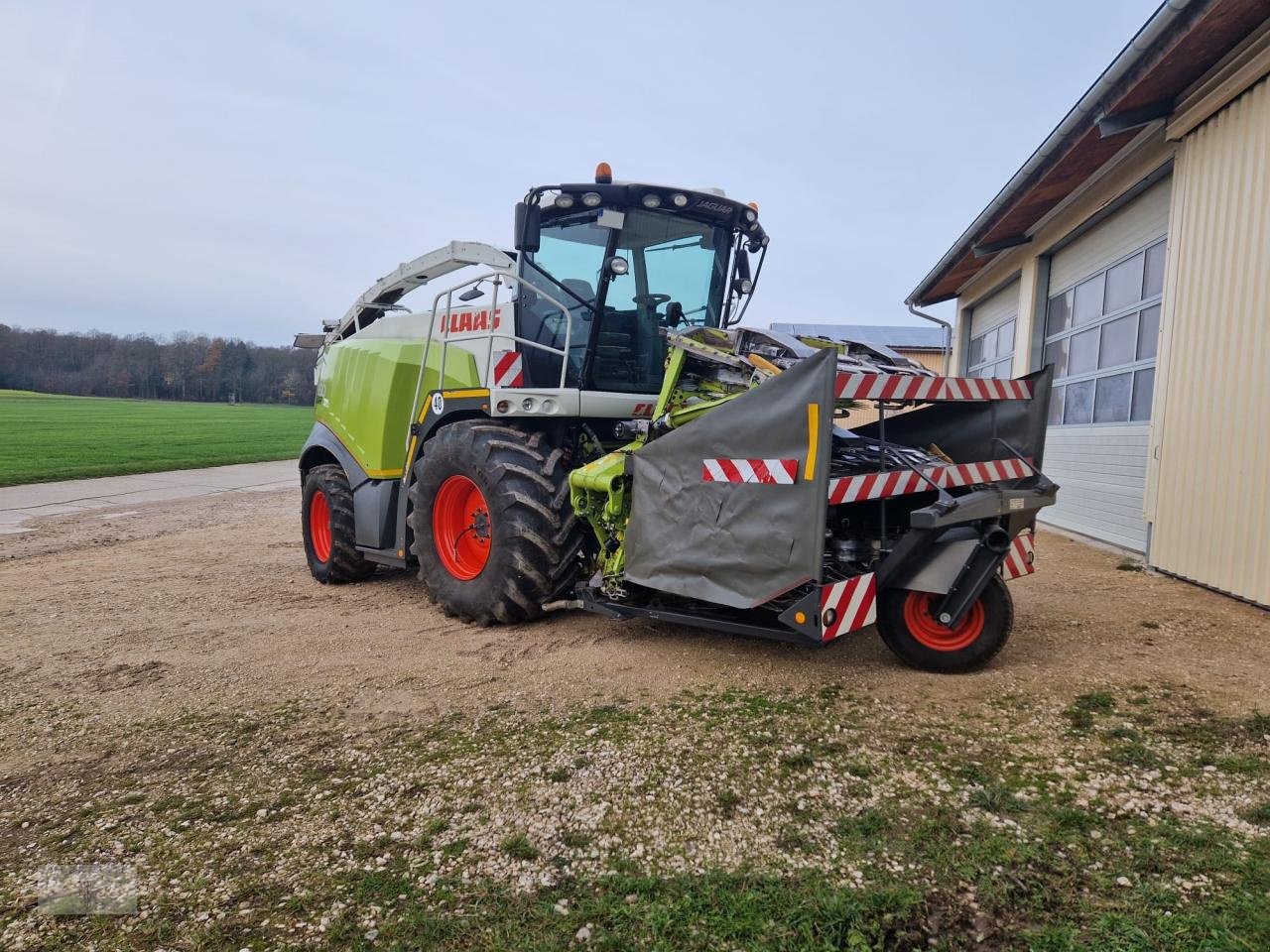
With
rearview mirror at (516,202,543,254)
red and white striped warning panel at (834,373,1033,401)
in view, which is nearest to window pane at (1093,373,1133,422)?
red and white striped warning panel at (834,373,1033,401)

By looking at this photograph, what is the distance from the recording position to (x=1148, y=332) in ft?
23.2

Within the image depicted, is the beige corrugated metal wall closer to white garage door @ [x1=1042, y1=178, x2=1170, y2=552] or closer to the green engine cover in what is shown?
white garage door @ [x1=1042, y1=178, x2=1170, y2=552]

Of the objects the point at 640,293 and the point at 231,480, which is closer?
the point at 640,293

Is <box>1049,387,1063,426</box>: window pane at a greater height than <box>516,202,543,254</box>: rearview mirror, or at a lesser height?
lesser

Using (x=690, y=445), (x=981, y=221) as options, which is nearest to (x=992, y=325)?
(x=981, y=221)

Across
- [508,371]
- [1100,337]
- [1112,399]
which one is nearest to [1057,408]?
[1100,337]

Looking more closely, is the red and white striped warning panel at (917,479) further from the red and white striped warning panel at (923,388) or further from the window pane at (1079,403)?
the window pane at (1079,403)

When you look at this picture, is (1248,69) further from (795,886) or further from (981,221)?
(795,886)

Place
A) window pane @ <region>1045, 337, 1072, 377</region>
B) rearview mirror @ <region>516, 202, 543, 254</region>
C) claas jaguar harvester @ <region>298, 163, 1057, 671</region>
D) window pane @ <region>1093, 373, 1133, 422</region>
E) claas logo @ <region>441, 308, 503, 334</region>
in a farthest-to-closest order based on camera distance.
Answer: window pane @ <region>1045, 337, 1072, 377</region>
window pane @ <region>1093, 373, 1133, 422</region>
claas logo @ <region>441, 308, 503, 334</region>
rearview mirror @ <region>516, 202, 543, 254</region>
claas jaguar harvester @ <region>298, 163, 1057, 671</region>

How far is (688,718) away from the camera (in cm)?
333

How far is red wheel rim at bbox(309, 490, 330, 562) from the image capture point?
23.1 ft

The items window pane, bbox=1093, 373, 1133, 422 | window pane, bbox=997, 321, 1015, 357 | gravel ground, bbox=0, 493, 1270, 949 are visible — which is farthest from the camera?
window pane, bbox=997, 321, 1015, 357

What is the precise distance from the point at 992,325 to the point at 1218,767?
1078 centimetres

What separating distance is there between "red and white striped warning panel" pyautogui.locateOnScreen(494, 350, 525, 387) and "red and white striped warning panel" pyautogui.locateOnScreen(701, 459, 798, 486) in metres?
2.02
